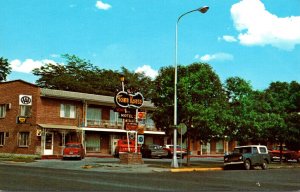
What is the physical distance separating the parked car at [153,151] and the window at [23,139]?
12.2m

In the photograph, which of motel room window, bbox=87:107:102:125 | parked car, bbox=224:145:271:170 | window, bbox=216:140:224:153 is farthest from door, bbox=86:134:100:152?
window, bbox=216:140:224:153

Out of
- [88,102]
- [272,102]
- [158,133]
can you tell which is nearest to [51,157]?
[88,102]

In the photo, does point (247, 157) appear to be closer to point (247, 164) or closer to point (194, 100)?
point (247, 164)

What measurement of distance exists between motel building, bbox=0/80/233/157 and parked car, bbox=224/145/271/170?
39.5 feet

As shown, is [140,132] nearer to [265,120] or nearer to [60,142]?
[265,120]

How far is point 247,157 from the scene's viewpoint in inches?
1246

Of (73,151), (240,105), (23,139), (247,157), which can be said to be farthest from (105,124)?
(247,157)

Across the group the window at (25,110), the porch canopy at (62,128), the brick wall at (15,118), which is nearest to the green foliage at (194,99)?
the porch canopy at (62,128)

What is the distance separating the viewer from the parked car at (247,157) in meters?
31.5

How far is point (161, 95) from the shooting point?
33.2 metres

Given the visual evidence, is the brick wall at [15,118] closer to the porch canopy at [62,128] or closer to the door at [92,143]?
the porch canopy at [62,128]

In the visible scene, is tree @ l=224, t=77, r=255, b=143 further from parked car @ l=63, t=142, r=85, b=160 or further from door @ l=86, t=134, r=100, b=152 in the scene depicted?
door @ l=86, t=134, r=100, b=152

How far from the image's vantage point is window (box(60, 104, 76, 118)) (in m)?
47.2

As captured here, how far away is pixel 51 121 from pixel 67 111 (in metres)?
2.44
